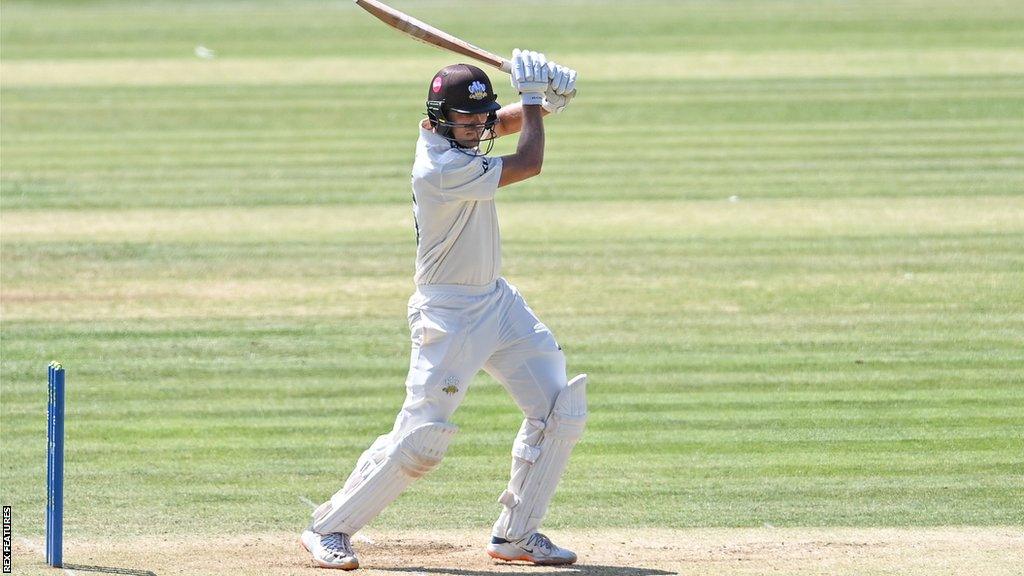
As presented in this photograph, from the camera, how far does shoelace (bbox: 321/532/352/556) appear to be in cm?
673

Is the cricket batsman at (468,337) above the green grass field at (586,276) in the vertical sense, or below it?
above

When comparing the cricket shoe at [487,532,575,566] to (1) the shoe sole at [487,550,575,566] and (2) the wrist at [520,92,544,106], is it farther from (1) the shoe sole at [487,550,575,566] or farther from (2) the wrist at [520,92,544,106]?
(2) the wrist at [520,92,544,106]

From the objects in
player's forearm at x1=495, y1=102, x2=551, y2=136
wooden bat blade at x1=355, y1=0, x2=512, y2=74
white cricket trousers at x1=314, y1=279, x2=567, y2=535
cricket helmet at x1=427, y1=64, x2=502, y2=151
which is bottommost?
white cricket trousers at x1=314, y1=279, x2=567, y2=535

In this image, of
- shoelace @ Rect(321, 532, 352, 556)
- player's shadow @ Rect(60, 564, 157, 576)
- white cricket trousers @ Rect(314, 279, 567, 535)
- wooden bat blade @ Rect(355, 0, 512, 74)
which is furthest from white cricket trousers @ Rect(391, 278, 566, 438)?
player's shadow @ Rect(60, 564, 157, 576)

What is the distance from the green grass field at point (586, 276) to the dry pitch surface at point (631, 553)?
0.83 feet

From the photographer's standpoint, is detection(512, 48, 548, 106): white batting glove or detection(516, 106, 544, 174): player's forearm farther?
detection(512, 48, 548, 106): white batting glove

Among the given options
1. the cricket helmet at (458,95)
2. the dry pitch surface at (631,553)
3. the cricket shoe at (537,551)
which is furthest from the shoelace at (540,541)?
the cricket helmet at (458,95)

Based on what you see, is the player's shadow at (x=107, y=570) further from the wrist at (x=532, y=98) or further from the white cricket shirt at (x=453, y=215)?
the wrist at (x=532, y=98)

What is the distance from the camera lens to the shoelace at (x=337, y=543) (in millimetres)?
6734

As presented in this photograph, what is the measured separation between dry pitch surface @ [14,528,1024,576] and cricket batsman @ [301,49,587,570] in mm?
230

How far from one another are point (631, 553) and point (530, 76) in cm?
215

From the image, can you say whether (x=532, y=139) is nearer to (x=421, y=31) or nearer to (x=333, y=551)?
(x=421, y=31)

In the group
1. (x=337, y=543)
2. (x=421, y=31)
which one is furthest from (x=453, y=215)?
(x=337, y=543)

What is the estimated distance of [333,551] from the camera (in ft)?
22.1
